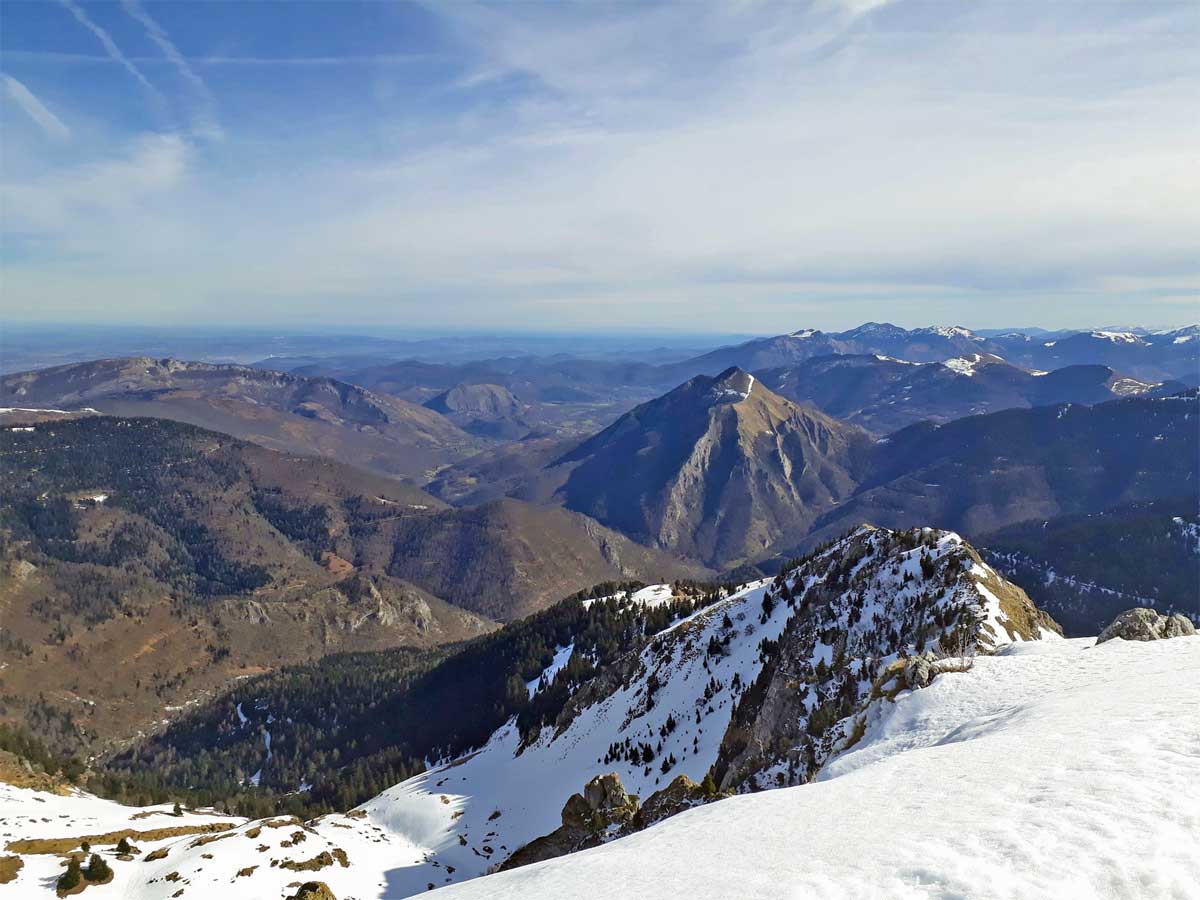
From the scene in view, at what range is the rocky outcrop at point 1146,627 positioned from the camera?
3791cm

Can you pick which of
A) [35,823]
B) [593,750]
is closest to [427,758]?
[593,750]

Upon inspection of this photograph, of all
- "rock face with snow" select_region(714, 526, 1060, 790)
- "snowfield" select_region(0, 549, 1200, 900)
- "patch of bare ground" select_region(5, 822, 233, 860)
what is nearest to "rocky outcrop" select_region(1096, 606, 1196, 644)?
"snowfield" select_region(0, 549, 1200, 900)

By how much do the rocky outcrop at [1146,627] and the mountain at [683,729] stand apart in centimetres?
640

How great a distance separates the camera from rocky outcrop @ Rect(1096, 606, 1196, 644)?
37.9 metres

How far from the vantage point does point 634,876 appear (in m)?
18.5

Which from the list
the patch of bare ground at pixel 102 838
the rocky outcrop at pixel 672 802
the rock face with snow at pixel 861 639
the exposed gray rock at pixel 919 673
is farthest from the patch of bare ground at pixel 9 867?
the exposed gray rock at pixel 919 673

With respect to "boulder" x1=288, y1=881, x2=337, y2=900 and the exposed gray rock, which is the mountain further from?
"boulder" x1=288, y1=881, x2=337, y2=900

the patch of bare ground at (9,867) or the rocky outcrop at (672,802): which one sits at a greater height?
the rocky outcrop at (672,802)

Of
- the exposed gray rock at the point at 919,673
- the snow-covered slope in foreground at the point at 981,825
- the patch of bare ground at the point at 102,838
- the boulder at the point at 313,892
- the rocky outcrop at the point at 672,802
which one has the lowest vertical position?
the patch of bare ground at the point at 102,838

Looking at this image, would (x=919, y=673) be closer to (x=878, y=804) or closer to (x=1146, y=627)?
(x=1146, y=627)

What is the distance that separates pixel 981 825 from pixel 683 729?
3013 inches

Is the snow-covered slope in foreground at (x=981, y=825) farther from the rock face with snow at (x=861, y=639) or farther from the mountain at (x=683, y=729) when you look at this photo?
the rock face with snow at (x=861, y=639)

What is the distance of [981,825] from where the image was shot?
15398 mm

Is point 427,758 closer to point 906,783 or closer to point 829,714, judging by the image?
point 829,714
